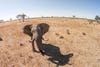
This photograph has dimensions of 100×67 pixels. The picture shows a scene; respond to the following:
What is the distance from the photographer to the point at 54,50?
3017cm

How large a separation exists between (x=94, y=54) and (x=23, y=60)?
10884 millimetres

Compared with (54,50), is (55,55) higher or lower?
lower

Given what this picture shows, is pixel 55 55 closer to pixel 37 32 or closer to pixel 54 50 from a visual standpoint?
pixel 54 50

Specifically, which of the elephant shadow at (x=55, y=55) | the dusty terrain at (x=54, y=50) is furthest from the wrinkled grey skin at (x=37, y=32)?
the elephant shadow at (x=55, y=55)

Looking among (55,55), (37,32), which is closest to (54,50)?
(55,55)

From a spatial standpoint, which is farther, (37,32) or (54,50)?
(54,50)

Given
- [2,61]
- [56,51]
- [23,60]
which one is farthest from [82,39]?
[2,61]

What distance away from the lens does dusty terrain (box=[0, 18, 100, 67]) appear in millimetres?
26766

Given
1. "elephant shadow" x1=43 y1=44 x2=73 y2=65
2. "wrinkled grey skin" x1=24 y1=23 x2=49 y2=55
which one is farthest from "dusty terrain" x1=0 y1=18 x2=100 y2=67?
"wrinkled grey skin" x1=24 y1=23 x2=49 y2=55

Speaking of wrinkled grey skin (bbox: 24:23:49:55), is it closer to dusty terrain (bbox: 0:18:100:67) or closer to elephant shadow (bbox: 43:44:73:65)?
dusty terrain (bbox: 0:18:100:67)

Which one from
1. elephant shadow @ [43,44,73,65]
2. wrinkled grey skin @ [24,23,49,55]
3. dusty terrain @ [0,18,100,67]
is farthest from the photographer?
wrinkled grey skin @ [24,23,49,55]

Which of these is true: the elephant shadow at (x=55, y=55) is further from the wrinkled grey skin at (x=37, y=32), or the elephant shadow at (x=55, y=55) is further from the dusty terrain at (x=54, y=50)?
the wrinkled grey skin at (x=37, y=32)

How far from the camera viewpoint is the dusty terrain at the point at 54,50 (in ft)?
87.8

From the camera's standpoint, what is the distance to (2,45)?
97.4 ft
